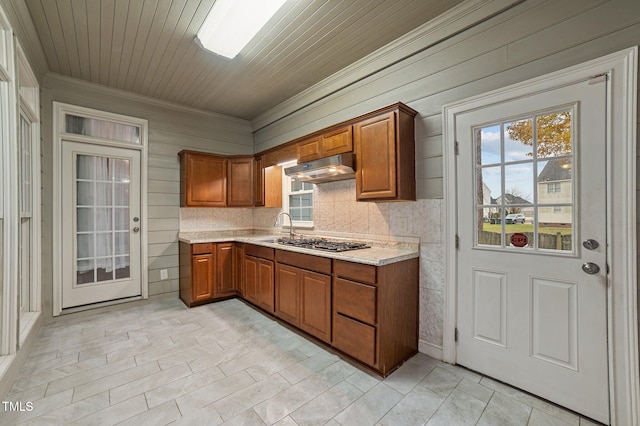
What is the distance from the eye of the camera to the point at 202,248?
3709 millimetres

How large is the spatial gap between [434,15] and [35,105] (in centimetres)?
393

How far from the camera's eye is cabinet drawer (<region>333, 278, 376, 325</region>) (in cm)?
213

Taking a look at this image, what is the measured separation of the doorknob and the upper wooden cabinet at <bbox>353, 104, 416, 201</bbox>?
121cm

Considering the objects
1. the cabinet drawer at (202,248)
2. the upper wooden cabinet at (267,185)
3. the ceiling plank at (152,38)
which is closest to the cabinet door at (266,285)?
the cabinet drawer at (202,248)

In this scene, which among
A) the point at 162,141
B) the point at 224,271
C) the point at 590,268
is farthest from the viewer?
the point at 162,141

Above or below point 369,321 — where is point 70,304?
below

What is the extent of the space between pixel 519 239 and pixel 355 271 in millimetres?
1197

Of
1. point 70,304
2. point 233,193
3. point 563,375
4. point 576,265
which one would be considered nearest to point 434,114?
point 576,265

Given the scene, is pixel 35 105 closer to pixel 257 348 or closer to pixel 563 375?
pixel 257 348

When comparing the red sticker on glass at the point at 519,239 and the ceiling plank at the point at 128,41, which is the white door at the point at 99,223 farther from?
the red sticker on glass at the point at 519,239

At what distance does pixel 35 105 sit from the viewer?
288cm

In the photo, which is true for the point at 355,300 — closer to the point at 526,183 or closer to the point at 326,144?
the point at 526,183

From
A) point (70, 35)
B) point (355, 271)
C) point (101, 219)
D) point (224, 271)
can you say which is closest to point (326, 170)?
point (355, 271)

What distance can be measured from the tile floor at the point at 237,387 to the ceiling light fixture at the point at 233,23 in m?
2.78
